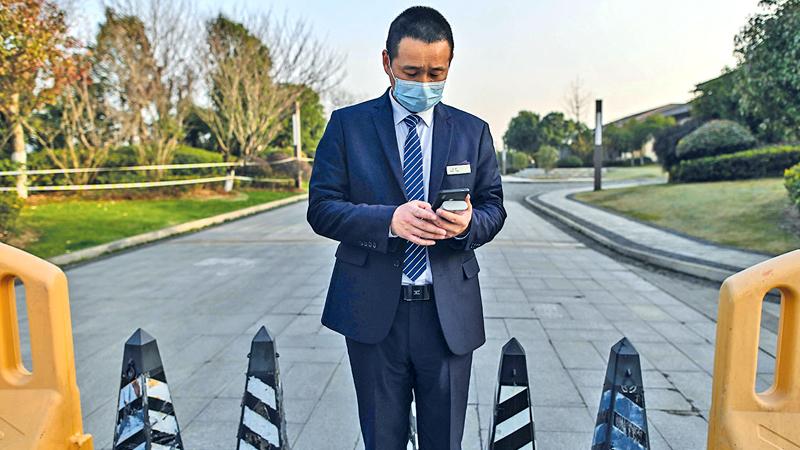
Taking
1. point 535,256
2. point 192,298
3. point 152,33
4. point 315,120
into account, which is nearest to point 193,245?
point 192,298

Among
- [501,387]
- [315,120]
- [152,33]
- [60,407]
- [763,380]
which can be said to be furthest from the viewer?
[315,120]

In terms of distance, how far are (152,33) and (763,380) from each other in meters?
18.4

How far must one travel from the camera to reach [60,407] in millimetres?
1683

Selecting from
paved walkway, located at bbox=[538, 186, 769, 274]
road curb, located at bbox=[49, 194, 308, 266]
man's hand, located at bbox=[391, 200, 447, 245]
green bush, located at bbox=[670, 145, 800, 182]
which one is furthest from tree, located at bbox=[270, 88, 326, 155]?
man's hand, located at bbox=[391, 200, 447, 245]

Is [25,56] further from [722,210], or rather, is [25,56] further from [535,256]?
[722,210]

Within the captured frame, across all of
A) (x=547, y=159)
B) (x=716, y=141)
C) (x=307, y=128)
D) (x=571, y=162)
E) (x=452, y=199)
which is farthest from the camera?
(x=571, y=162)

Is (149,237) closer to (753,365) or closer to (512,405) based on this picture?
(512,405)

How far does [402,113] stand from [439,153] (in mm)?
203

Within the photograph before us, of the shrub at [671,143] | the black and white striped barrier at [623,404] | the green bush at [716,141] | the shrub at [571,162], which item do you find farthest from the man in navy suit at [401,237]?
the shrub at [571,162]

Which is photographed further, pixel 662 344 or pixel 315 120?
pixel 315 120

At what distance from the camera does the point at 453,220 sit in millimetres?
1441

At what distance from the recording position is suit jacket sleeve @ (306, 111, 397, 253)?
1.55 metres

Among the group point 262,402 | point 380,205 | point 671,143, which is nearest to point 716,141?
point 671,143

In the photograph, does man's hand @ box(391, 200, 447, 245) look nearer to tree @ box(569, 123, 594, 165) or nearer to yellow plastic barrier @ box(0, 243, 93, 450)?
yellow plastic barrier @ box(0, 243, 93, 450)
